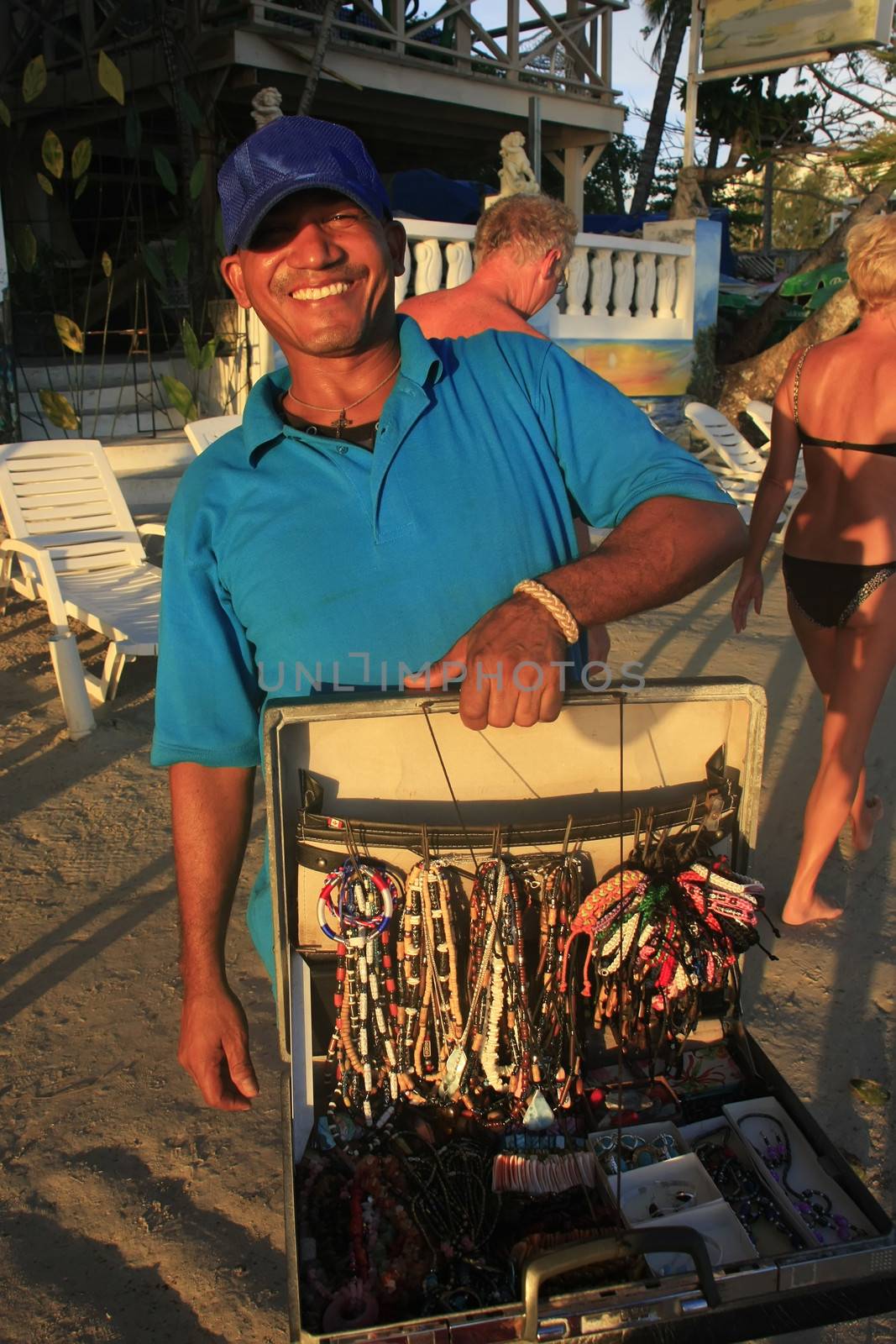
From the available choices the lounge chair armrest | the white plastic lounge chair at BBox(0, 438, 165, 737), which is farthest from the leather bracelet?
the lounge chair armrest

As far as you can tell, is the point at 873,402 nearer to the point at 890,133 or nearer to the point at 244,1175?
the point at 244,1175

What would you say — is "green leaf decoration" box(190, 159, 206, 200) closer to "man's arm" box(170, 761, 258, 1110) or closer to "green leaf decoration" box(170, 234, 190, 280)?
"green leaf decoration" box(170, 234, 190, 280)

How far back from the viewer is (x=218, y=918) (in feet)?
5.92

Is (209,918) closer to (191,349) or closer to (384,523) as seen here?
(384,523)

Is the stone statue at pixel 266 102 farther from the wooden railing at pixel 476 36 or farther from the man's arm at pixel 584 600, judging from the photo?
the man's arm at pixel 584 600

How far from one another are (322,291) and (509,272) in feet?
8.51

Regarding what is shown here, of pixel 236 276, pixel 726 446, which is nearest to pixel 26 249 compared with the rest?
pixel 726 446

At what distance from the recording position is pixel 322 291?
167 centimetres

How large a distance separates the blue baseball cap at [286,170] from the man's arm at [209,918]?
921 mm

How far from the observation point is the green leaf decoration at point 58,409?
884 cm

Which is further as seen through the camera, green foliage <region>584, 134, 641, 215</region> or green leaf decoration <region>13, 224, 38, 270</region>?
green foliage <region>584, 134, 641, 215</region>

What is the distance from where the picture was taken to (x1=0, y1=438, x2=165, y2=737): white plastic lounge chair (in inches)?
222

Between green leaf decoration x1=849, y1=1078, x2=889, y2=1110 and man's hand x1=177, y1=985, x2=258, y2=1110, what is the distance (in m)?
1.82

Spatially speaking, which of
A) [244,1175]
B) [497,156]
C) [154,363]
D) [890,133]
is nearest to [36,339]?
[154,363]
